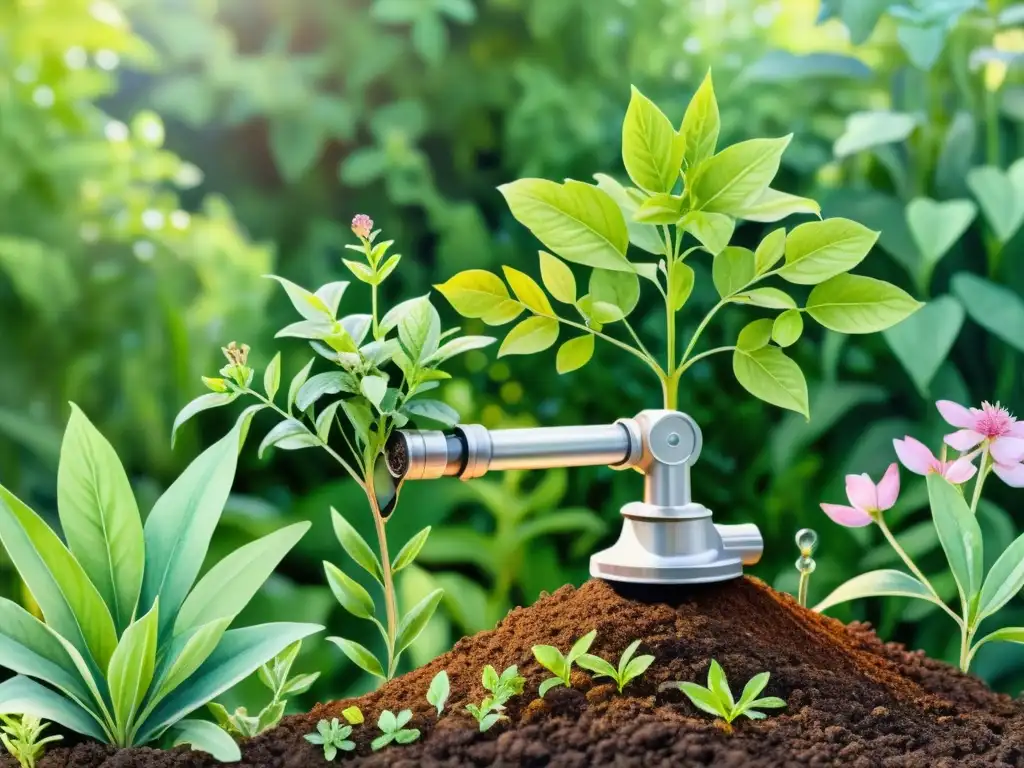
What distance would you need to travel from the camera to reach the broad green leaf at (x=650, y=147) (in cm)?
80

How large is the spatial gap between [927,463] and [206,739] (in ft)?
1.96

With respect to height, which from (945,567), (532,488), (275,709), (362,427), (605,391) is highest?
(605,391)

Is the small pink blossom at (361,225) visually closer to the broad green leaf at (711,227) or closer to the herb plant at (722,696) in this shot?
the broad green leaf at (711,227)

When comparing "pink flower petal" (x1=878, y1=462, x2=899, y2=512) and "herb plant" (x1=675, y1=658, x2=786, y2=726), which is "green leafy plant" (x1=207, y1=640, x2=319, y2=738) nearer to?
"herb plant" (x1=675, y1=658, x2=786, y2=726)

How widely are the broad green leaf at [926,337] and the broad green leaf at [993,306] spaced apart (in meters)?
0.04

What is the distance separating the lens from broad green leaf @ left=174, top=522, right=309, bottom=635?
0.75 meters

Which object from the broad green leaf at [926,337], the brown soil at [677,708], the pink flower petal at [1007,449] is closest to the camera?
the brown soil at [677,708]

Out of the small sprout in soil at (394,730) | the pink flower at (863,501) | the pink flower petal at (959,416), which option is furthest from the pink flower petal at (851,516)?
the small sprout in soil at (394,730)

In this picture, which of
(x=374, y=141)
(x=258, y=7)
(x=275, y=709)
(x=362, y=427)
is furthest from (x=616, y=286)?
(x=258, y=7)

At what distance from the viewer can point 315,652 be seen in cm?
140

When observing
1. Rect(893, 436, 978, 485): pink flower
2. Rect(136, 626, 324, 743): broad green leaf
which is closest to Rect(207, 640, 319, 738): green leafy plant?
Rect(136, 626, 324, 743): broad green leaf

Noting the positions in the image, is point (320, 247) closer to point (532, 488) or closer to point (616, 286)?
point (532, 488)

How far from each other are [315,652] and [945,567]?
84 cm

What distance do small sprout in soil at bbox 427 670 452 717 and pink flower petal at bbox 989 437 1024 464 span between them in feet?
1.54
